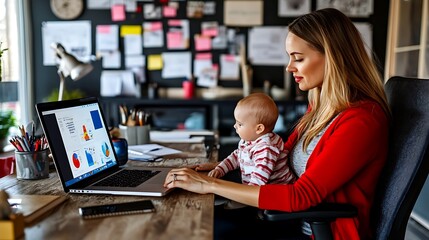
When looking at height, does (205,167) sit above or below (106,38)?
below

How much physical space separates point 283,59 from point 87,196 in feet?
10.1

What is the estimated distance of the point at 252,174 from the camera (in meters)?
1.34

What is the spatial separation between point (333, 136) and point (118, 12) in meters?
3.14

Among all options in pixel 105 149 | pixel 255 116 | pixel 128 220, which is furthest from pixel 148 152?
pixel 128 220

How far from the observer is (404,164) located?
1184 mm

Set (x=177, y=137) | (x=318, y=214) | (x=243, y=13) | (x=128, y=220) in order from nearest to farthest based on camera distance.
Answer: (x=128, y=220) → (x=318, y=214) → (x=177, y=137) → (x=243, y=13)

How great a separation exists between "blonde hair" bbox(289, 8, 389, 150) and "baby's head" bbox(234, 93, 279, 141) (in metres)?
0.17

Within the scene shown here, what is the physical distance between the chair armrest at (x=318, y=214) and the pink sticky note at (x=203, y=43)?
2.94 metres

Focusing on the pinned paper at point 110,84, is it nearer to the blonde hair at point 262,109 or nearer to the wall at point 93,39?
the wall at point 93,39

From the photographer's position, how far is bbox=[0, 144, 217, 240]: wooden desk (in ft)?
2.95

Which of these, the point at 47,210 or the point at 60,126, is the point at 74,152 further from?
the point at 47,210

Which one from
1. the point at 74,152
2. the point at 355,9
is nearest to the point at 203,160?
the point at 74,152

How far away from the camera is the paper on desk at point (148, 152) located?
170 cm

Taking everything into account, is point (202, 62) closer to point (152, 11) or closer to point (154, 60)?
point (154, 60)
